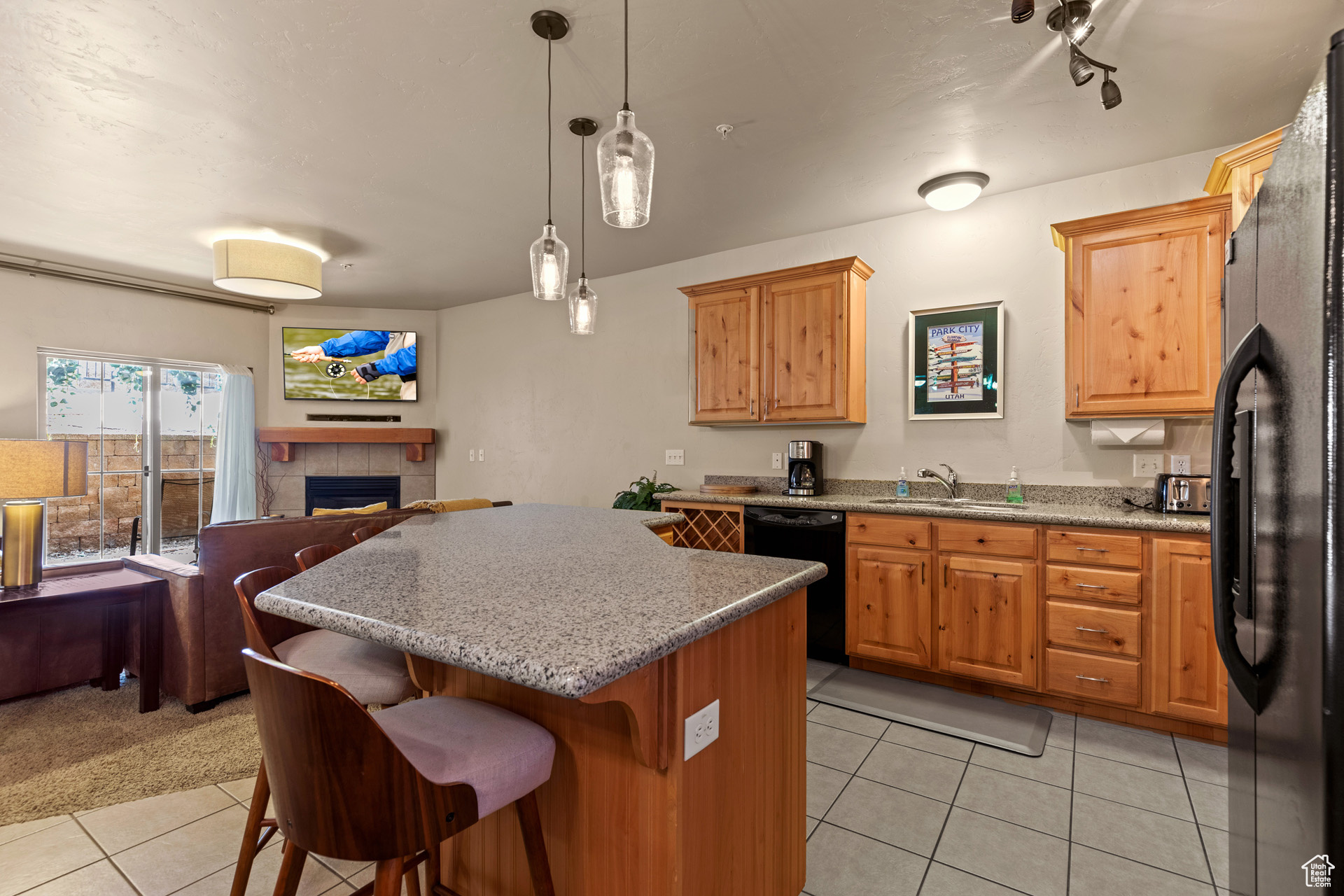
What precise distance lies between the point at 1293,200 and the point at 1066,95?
221 centimetres

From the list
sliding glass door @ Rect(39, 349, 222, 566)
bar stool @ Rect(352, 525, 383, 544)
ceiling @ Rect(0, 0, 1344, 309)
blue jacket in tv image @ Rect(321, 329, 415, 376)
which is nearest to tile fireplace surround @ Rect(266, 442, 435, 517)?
sliding glass door @ Rect(39, 349, 222, 566)

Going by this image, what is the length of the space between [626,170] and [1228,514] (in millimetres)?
1392

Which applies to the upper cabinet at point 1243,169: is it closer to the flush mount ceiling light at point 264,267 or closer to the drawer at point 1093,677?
the drawer at point 1093,677

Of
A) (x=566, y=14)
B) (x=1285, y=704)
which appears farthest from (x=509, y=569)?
(x=566, y=14)

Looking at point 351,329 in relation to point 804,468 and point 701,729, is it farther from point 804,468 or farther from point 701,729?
point 701,729

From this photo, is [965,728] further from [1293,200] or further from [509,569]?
[1293,200]

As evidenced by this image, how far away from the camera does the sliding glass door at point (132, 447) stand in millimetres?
4789

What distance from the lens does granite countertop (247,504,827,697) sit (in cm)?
85

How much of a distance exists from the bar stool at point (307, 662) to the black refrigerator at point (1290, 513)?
4.97 ft

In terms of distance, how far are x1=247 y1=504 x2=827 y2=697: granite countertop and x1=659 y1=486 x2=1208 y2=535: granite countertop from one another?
1.66 metres

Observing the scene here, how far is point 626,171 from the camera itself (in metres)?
1.57

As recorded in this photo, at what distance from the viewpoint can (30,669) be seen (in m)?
2.83

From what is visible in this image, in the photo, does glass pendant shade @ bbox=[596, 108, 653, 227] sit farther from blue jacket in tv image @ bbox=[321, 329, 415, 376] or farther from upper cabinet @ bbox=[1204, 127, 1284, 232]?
blue jacket in tv image @ bbox=[321, 329, 415, 376]

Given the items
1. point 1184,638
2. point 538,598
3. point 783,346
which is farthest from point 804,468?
point 538,598
